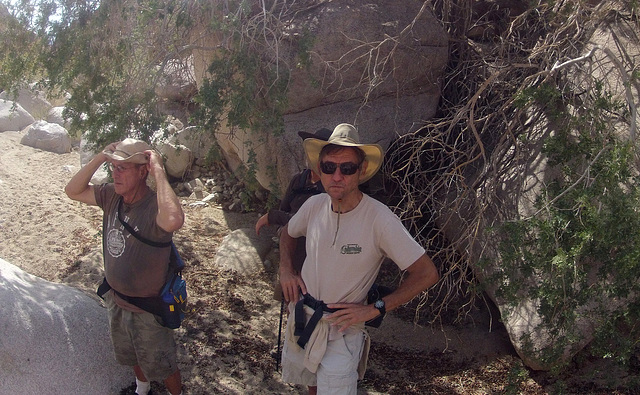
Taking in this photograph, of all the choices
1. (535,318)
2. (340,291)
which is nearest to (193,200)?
(535,318)

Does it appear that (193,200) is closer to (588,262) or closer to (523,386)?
(523,386)

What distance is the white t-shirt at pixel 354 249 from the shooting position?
2889 mm

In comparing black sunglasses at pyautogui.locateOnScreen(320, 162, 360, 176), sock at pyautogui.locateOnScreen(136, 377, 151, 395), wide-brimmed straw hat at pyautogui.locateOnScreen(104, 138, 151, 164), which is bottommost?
sock at pyautogui.locateOnScreen(136, 377, 151, 395)

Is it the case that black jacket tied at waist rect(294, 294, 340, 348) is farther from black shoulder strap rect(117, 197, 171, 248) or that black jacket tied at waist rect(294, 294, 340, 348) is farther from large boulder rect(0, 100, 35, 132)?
large boulder rect(0, 100, 35, 132)

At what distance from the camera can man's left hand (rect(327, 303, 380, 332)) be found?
2.94 meters

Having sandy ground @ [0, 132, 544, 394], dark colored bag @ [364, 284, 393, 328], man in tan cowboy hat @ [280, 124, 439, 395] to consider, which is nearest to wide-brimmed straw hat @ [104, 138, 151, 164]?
man in tan cowboy hat @ [280, 124, 439, 395]

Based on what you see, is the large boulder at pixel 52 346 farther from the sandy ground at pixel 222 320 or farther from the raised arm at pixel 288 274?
the raised arm at pixel 288 274

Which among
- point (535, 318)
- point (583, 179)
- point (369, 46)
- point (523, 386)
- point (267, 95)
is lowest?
point (523, 386)

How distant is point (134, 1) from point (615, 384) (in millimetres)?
4429

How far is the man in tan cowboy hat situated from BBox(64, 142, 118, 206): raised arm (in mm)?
1289

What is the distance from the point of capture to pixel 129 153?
344 centimetres

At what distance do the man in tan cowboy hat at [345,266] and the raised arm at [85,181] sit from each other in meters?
1.29

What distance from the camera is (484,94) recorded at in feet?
17.0

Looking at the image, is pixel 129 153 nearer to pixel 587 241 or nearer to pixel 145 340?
pixel 145 340
